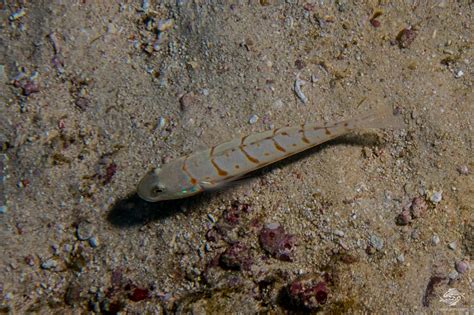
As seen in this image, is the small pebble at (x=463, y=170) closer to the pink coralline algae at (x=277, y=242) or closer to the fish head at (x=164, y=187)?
the pink coralline algae at (x=277, y=242)

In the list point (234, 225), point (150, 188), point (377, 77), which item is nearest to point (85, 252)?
point (150, 188)

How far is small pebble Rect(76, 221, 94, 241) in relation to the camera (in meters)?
4.90

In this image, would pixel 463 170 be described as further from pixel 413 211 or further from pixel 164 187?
pixel 164 187

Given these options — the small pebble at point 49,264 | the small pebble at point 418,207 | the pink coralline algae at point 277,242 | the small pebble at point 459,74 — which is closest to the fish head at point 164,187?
the pink coralline algae at point 277,242

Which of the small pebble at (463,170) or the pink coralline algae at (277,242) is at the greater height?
the small pebble at (463,170)

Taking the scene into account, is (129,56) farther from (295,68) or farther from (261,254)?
(261,254)

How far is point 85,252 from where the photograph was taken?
4.84 m

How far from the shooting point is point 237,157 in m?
4.20

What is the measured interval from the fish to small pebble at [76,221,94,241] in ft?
3.72

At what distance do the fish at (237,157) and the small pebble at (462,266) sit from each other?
5.36ft

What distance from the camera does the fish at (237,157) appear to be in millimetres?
4207

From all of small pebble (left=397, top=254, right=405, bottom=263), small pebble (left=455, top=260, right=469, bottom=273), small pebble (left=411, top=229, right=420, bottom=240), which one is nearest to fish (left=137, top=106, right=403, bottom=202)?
small pebble (left=411, top=229, right=420, bottom=240)

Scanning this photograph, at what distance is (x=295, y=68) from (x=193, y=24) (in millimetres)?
1632

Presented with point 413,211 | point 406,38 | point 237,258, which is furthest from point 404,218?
point 406,38
